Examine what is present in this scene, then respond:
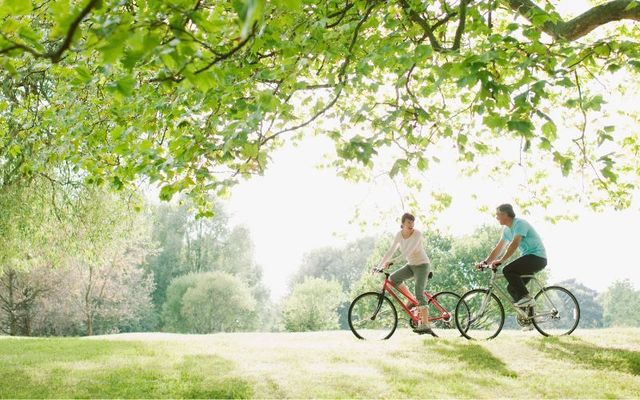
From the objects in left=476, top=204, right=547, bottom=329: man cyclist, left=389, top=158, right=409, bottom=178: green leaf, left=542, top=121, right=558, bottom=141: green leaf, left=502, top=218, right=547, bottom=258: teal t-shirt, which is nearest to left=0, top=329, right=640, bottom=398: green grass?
left=476, top=204, right=547, bottom=329: man cyclist

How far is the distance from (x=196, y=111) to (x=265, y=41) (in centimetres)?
149

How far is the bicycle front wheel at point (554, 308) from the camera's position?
967 centimetres

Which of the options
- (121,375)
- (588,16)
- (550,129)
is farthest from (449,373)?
(588,16)

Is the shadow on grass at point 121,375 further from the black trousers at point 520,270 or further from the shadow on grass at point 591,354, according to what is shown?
the shadow on grass at point 591,354

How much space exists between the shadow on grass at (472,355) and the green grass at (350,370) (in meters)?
0.02

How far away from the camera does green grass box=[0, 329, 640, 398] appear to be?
705 centimetres

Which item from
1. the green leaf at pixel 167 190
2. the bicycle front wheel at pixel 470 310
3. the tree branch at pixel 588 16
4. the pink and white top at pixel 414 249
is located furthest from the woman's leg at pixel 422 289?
the green leaf at pixel 167 190

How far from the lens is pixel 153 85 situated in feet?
28.0

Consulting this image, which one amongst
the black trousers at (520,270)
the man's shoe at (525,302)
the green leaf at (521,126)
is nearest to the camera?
the green leaf at (521,126)

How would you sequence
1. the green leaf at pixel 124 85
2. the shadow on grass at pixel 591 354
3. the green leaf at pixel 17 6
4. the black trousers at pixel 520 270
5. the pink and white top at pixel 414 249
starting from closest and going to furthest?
the green leaf at pixel 17 6 → the green leaf at pixel 124 85 → the shadow on grass at pixel 591 354 → the black trousers at pixel 520 270 → the pink and white top at pixel 414 249

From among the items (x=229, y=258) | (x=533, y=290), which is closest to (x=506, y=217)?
(x=533, y=290)

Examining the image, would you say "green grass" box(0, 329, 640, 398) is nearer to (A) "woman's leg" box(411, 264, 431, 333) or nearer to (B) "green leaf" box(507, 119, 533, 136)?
(A) "woman's leg" box(411, 264, 431, 333)

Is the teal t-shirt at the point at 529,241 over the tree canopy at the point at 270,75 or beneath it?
beneath

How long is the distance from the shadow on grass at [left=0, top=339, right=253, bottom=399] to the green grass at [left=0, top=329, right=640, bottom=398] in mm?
20
